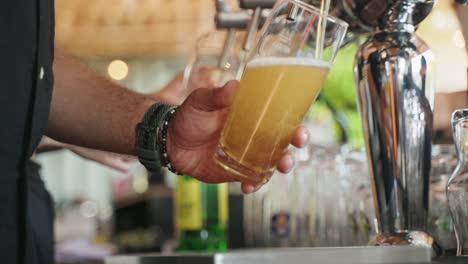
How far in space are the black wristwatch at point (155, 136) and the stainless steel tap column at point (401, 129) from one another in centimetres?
30

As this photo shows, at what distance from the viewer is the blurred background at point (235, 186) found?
1.52m

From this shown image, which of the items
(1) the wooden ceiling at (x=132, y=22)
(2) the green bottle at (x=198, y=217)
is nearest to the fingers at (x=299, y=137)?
(2) the green bottle at (x=198, y=217)

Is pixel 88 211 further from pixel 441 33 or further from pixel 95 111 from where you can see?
pixel 95 111

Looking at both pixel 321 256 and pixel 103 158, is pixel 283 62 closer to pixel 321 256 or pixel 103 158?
pixel 321 256

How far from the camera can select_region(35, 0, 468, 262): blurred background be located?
5.00 feet

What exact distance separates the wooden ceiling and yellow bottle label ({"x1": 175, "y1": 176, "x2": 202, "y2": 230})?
2027mm

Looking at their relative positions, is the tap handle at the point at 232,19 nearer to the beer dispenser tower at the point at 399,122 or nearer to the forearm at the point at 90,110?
the forearm at the point at 90,110

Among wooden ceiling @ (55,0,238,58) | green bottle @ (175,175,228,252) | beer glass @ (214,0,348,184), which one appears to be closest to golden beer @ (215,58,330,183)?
beer glass @ (214,0,348,184)

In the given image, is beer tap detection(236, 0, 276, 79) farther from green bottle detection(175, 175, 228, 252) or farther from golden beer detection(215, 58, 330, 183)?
green bottle detection(175, 175, 228, 252)

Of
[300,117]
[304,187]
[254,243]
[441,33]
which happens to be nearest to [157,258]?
[300,117]

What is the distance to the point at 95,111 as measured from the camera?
1.31 meters

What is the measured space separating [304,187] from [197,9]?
9.78 ft

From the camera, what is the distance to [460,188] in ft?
2.88

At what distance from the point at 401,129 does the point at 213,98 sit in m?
0.24
